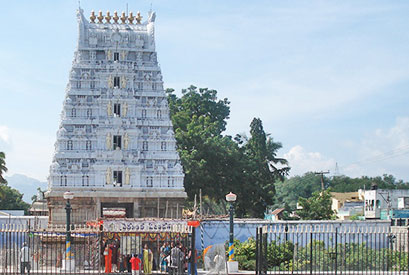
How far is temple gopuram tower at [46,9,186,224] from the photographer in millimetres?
44375

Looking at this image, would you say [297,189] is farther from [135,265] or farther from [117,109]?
[135,265]

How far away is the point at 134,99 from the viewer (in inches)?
1818

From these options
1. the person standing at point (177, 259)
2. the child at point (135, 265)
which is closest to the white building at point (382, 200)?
the person standing at point (177, 259)

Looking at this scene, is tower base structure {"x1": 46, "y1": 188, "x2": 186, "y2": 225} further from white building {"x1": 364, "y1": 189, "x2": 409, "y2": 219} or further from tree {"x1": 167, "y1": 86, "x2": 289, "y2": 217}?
white building {"x1": 364, "y1": 189, "x2": 409, "y2": 219}

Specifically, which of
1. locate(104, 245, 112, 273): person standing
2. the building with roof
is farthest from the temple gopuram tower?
the building with roof

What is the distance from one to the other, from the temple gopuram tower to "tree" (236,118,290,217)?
48.9 ft

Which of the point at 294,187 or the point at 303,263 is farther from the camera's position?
the point at 294,187

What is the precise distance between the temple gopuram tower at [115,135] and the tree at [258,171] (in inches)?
587

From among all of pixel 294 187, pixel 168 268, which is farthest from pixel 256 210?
pixel 294 187

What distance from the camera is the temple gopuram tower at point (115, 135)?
146 feet

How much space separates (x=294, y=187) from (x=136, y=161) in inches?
2794

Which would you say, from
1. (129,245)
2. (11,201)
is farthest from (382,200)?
(11,201)

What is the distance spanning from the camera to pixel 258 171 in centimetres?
6175

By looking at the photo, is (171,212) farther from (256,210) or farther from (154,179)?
(256,210)
